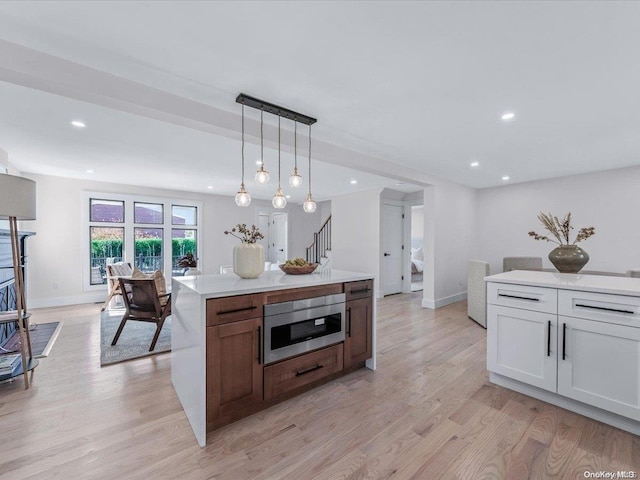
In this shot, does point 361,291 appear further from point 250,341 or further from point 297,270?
point 250,341

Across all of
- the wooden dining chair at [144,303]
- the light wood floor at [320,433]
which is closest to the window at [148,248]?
the wooden dining chair at [144,303]

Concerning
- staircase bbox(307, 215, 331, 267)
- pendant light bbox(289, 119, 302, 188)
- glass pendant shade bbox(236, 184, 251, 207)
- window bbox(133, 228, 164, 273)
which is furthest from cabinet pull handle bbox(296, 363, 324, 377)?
window bbox(133, 228, 164, 273)

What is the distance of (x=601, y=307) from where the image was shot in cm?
194

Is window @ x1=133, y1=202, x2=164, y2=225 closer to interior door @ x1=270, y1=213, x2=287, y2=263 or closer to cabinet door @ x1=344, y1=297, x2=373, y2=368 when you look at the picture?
interior door @ x1=270, y1=213, x2=287, y2=263

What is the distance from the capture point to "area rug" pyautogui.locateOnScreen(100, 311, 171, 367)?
311cm

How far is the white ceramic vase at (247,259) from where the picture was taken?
2.35 m

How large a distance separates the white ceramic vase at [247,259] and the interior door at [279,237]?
6.53 meters

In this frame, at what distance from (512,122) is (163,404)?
13.1ft

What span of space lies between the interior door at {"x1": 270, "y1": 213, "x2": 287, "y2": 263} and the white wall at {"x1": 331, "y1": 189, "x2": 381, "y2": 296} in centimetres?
219

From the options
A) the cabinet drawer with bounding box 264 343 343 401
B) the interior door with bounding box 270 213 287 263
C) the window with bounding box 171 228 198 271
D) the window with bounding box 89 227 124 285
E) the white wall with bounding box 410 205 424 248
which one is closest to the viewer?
the cabinet drawer with bounding box 264 343 343 401

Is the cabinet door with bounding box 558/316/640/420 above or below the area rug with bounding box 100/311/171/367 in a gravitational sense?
above

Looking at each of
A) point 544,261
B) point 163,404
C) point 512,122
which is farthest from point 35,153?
point 544,261

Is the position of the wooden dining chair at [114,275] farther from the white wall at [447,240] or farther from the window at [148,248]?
the white wall at [447,240]

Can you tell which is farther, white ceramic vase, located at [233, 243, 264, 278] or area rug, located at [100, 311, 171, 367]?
area rug, located at [100, 311, 171, 367]
